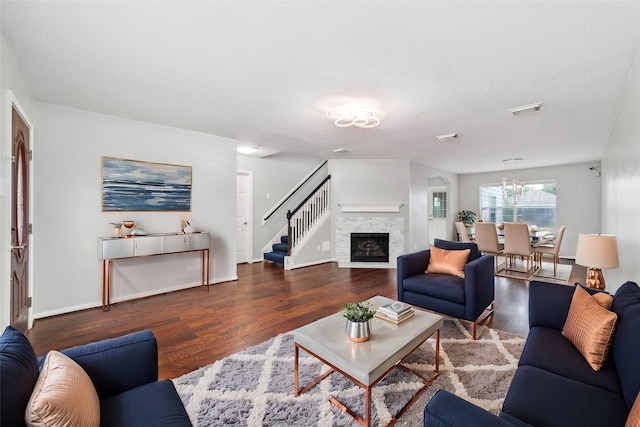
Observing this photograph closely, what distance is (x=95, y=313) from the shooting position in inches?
134

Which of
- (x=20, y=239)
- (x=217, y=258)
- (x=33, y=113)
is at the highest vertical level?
(x=33, y=113)

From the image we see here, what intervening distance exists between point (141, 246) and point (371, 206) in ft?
14.7

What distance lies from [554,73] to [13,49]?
433cm

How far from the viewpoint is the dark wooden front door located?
2.50 metres

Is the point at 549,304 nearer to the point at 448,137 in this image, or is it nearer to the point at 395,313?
the point at 395,313

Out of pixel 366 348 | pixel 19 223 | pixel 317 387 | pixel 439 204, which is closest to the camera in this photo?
pixel 366 348

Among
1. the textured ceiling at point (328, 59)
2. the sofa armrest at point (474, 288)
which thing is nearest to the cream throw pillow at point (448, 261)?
the sofa armrest at point (474, 288)

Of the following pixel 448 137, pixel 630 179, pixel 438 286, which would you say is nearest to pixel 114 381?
pixel 438 286

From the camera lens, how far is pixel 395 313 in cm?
216

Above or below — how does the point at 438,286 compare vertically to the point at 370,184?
below

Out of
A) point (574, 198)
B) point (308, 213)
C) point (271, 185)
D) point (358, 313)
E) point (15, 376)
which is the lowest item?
point (358, 313)

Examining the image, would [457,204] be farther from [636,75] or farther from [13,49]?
[13,49]

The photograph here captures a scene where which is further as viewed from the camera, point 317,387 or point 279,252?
point 279,252

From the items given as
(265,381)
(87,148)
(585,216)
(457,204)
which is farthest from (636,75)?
(457,204)
